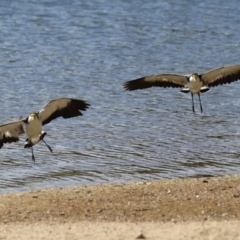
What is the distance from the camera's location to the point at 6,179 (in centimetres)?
1341

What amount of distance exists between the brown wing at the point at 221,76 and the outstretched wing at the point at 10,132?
2977 millimetres

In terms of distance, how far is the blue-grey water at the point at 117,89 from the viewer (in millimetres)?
14188

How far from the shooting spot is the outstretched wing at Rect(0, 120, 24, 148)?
13.3 meters

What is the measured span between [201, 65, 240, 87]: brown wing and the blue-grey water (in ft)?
3.06

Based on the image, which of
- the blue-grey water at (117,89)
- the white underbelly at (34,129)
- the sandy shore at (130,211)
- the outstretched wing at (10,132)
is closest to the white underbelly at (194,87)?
the blue-grey water at (117,89)

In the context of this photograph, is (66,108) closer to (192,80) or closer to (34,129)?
(34,129)

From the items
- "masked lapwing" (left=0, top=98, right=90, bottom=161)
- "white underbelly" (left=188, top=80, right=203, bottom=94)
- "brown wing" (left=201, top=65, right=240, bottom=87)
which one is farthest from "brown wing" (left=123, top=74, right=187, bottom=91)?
"masked lapwing" (left=0, top=98, right=90, bottom=161)

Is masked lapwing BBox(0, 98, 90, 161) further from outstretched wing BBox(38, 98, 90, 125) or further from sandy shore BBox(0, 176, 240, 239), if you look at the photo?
sandy shore BBox(0, 176, 240, 239)

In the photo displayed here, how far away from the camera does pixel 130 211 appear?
11406 millimetres

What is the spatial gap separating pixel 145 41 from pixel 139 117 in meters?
7.17

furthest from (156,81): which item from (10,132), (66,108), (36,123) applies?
(10,132)

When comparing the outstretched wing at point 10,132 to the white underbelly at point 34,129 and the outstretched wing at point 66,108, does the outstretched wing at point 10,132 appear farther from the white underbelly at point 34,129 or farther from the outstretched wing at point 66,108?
the outstretched wing at point 66,108

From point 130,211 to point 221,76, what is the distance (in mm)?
4206

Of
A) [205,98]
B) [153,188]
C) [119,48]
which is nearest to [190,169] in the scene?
[153,188]
